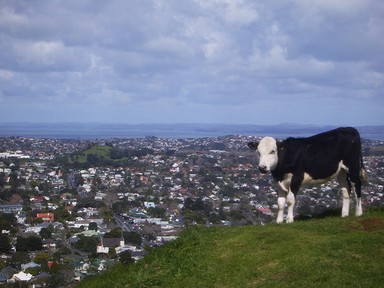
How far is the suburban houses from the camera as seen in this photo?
2286cm

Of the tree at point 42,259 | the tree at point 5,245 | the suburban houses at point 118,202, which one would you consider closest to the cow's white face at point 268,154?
the suburban houses at point 118,202

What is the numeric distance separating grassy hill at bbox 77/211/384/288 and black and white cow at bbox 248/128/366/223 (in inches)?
28.3

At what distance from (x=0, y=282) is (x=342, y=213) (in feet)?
42.0

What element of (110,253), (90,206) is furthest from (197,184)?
(110,253)

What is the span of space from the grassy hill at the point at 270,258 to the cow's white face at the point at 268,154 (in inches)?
46.0

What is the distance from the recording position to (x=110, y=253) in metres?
23.6

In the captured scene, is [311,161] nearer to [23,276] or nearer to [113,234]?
[23,276]

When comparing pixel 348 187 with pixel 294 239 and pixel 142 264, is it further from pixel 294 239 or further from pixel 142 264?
pixel 142 264

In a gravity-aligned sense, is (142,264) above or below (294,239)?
below

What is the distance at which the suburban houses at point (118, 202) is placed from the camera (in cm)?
2286

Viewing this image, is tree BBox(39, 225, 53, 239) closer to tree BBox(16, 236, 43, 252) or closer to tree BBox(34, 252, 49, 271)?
tree BBox(16, 236, 43, 252)

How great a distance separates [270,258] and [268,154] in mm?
2507

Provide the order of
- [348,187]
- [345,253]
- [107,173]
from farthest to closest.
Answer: [107,173] → [348,187] → [345,253]

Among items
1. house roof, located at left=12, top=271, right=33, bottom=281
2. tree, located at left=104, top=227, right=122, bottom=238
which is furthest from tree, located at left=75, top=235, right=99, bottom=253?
house roof, located at left=12, top=271, right=33, bottom=281
